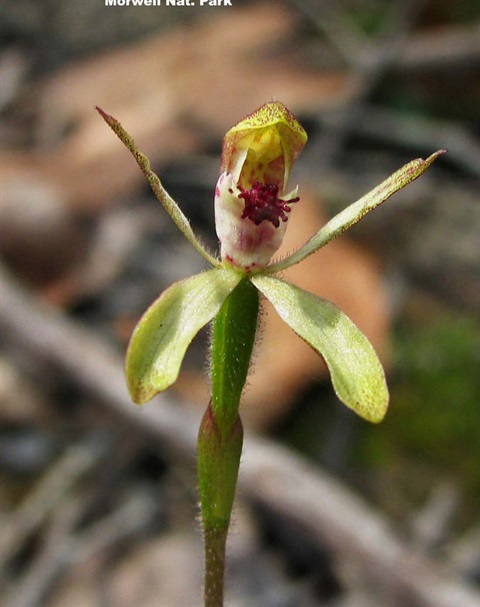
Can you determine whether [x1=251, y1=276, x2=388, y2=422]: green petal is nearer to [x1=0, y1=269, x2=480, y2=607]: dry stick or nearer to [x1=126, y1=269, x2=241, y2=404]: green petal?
[x1=126, y1=269, x2=241, y2=404]: green petal

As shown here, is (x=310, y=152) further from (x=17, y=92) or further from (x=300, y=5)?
(x=17, y=92)

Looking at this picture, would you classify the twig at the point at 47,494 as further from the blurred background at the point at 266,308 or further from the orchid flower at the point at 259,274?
the orchid flower at the point at 259,274

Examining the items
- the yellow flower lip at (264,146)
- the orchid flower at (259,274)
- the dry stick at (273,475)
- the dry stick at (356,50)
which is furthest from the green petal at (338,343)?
the dry stick at (356,50)

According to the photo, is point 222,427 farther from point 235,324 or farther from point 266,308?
point 266,308

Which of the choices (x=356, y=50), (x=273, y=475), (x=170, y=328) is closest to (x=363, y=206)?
(x=170, y=328)

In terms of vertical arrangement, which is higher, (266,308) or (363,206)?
(363,206)

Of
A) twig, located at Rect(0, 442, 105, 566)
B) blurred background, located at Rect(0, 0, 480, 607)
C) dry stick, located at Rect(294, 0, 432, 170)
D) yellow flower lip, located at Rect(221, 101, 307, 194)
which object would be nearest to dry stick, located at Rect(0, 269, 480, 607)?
blurred background, located at Rect(0, 0, 480, 607)
